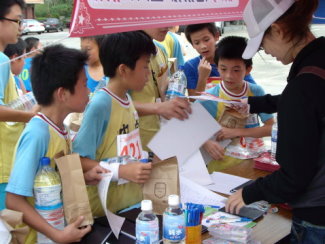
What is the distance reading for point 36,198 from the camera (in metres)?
1.34

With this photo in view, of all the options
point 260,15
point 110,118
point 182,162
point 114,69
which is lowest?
point 182,162

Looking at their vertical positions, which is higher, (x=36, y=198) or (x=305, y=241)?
(x=36, y=198)

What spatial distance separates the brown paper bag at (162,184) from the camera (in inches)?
56.9

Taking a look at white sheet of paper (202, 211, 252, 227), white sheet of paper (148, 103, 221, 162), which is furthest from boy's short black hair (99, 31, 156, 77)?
white sheet of paper (202, 211, 252, 227)

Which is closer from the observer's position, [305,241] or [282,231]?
[305,241]

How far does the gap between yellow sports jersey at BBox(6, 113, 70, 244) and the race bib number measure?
0.28 meters

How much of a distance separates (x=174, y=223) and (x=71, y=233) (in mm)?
387

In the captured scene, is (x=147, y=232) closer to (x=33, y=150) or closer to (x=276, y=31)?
(x=33, y=150)

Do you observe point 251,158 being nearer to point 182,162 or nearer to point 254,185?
point 182,162

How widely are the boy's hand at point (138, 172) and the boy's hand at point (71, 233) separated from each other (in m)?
0.24

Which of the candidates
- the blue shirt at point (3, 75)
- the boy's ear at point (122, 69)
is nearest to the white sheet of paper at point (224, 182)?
the boy's ear at point (122, 69)

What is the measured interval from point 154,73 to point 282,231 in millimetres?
1408

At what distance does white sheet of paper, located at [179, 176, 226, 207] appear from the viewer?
1.67 metres

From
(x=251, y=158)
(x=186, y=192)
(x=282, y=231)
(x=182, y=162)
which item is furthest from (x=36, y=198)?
(x=251, y=158)
